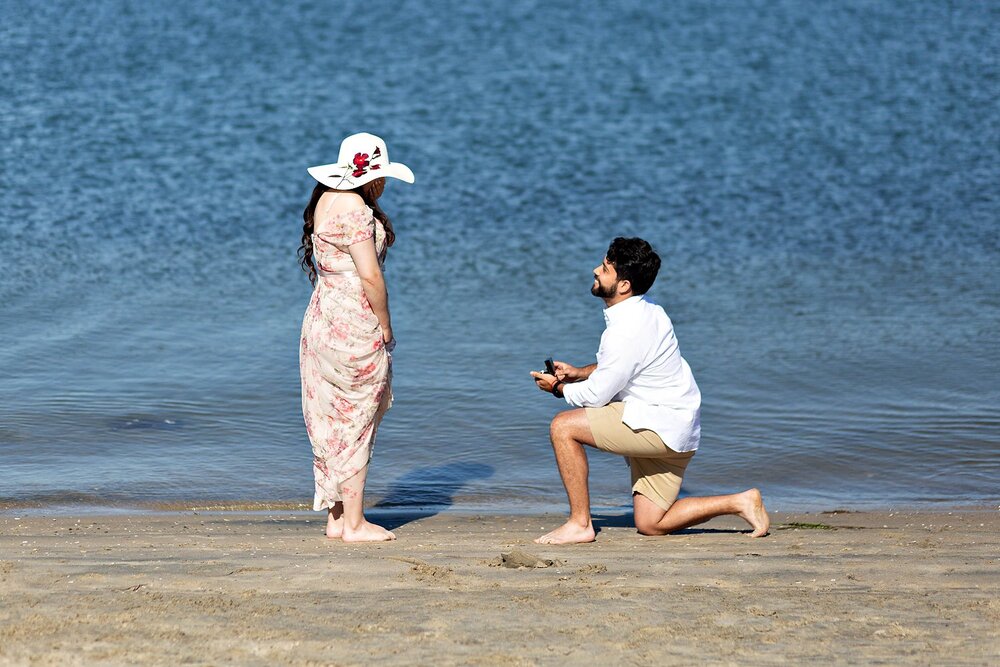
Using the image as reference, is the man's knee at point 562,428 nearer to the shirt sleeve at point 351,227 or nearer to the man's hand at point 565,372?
the man's hand at point 565,372

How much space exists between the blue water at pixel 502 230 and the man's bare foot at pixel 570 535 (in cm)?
126

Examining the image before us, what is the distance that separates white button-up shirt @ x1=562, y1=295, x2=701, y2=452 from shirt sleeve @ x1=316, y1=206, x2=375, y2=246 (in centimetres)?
95

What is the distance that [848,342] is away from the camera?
31.6ft

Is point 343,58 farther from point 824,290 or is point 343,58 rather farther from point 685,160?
point 824,290

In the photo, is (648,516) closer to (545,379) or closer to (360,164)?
(545,379)

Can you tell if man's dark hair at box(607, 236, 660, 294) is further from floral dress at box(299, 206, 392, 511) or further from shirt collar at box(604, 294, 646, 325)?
floral dress at box(299, 206, 392, 511)

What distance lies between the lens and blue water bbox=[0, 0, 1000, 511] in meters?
7.37

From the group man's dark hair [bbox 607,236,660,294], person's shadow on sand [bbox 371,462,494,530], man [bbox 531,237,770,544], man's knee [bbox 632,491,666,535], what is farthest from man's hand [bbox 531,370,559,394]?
person's shadow on sand [bbox 371,462,494,530]

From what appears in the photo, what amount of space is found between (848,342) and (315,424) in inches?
210

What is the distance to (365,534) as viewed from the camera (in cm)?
532

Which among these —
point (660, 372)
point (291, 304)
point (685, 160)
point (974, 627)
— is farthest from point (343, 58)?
point (974, 627)

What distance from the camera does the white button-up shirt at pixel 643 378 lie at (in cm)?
512

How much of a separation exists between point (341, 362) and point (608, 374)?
1011 mm

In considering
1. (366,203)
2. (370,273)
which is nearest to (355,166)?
(366,203)
